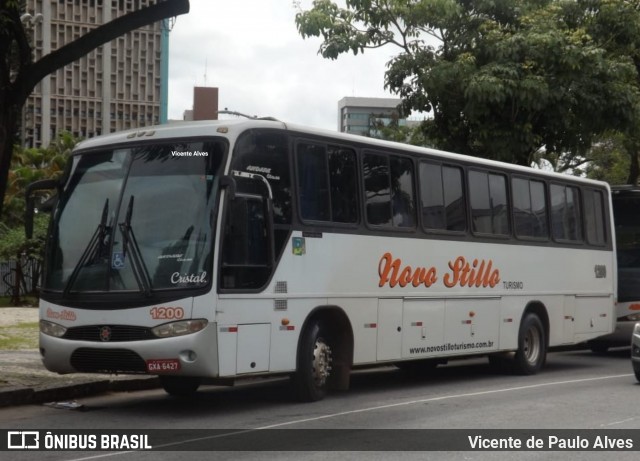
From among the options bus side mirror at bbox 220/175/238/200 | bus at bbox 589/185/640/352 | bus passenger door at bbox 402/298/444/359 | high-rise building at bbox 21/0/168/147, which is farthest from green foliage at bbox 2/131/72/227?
high-rise building at bbox 21/0/168/147

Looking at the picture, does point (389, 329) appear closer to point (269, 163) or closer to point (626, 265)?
point (269, 163)

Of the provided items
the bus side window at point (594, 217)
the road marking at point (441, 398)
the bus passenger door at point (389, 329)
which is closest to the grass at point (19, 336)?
the bus passenger door at point (389, 329)

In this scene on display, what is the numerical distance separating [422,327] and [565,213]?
5247 mm

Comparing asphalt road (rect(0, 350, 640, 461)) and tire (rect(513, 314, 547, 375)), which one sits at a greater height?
tire (rect(513, 314, 547, 375))

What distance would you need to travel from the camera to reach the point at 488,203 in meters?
17.3

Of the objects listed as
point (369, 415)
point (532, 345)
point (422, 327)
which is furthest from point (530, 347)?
point (369, 415)

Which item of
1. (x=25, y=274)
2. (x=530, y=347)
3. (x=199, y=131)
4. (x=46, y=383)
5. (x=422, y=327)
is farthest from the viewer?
(x=25, y=274)

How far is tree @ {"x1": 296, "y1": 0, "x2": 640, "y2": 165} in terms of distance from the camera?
22.6 meters

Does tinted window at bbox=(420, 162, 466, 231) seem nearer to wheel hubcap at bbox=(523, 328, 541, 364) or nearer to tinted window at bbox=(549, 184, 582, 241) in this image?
wheel hubcap at bbox=(523, 328, 541, 364)

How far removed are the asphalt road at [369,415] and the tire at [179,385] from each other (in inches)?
6.6

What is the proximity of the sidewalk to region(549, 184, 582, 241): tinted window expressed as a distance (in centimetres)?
782

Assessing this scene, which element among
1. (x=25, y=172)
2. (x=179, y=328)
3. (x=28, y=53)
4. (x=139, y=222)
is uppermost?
(x=25, y=172)

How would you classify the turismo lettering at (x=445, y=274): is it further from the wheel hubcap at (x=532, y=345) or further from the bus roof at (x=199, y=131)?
the bus roof at (x=199, y=131)

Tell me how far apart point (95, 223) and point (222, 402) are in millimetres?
2849
